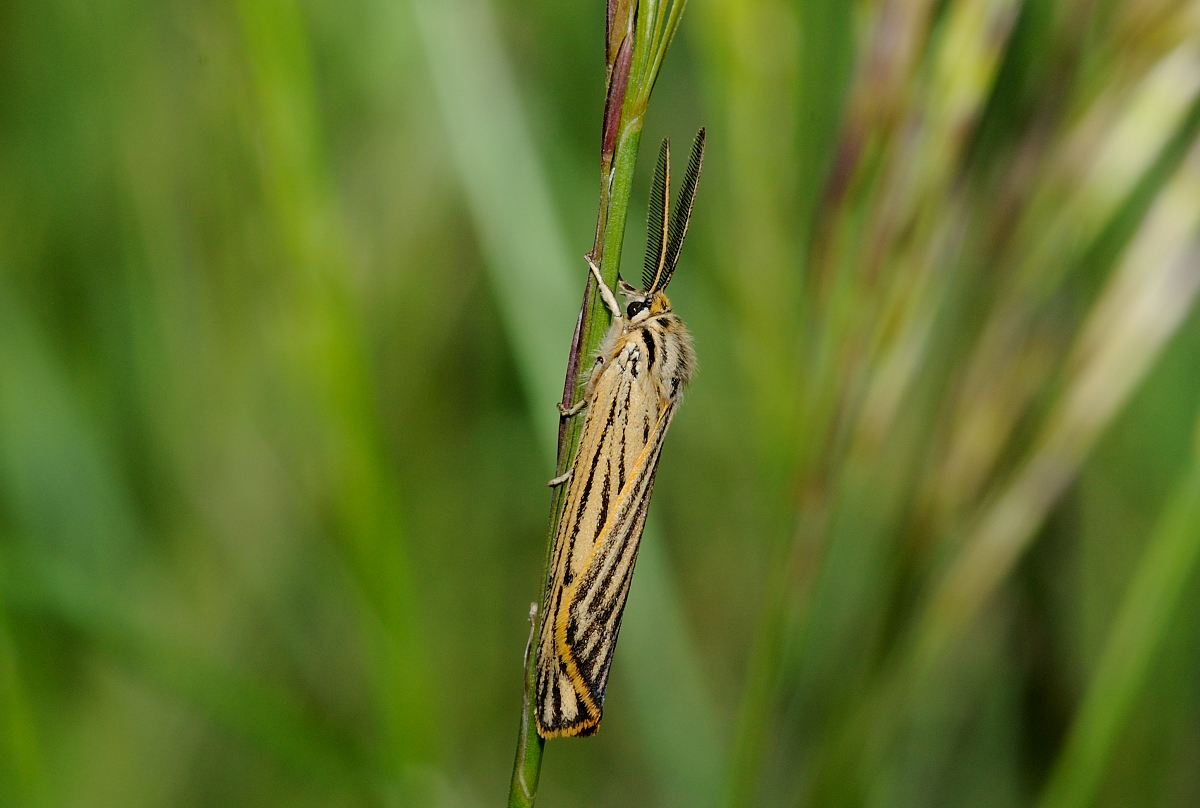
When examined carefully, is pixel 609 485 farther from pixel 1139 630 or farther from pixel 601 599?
pixel 1139 630

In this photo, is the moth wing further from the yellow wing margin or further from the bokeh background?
the bokeh background

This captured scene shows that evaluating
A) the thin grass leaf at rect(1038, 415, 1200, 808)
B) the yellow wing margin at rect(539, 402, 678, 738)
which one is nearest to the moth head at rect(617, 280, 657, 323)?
the yellow wing margin at rect(539, 402, 678, 738)

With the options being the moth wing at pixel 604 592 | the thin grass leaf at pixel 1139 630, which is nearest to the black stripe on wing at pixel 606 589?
the moth wing at pixel 604 592

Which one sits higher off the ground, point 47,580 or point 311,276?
point 311,276

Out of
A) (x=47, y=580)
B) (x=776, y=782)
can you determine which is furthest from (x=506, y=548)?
(x=47, y=580)

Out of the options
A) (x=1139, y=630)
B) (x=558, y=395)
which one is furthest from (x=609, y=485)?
(x=1139, y=630)

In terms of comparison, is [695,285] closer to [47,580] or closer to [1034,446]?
[1034,446]
